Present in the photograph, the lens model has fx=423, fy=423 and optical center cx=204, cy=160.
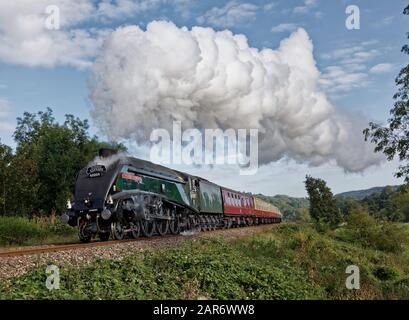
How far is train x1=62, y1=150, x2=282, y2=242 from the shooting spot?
15625 mm

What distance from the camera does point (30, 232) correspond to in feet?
65.1

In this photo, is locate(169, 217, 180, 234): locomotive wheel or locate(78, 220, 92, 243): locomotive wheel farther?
locate(169, 217, 180, 234): locomotive wheel

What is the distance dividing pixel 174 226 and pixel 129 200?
4.78m

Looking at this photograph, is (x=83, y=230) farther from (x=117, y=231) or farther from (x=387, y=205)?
(x=387, y=205)

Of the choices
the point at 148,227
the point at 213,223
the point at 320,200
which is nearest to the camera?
the point at 148,227

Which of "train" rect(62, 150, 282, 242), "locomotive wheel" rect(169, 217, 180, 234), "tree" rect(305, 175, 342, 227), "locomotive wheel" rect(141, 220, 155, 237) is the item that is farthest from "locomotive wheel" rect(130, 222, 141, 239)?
"tree" rect(305, 175, 342, 227)

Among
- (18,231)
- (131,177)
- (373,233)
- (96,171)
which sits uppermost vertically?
(96,171)

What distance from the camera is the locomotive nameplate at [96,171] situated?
16.0m

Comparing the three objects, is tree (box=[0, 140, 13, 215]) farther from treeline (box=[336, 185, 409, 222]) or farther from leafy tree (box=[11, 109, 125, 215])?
treeline (box=[336, 185, 409, 222])

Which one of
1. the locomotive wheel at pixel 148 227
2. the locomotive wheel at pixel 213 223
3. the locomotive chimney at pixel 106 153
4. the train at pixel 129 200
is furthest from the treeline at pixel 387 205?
the locomotive chimney at pixel 106 153

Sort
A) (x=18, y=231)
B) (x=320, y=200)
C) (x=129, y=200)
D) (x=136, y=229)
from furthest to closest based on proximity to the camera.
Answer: (x=320, y=200), (x=18, y=231), (x=136, y=229), (x=129, y=200)

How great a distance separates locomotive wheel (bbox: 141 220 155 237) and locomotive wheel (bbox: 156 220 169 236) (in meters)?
0.56

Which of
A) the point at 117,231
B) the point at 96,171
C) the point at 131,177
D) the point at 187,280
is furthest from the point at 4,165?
the point at 187,280
